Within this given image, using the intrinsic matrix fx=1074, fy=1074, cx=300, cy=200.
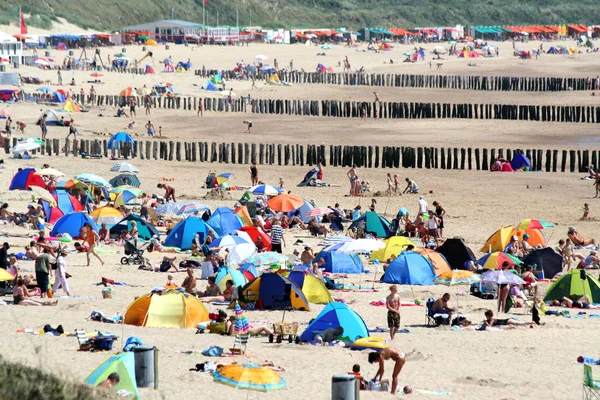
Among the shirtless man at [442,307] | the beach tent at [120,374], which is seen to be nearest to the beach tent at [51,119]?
the shirtless man at [442,307]

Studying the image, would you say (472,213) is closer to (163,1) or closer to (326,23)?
(163,1)

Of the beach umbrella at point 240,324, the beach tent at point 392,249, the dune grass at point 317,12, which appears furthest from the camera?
the dune grass at point 317,12

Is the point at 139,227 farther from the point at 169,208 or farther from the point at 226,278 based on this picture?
the point at 226,278

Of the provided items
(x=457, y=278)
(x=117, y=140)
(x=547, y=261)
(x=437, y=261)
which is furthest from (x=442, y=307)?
(x=117, y=140)

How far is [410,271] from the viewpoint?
21.5 metres

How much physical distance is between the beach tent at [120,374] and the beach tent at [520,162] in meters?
27.9

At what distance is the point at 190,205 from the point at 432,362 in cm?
1295

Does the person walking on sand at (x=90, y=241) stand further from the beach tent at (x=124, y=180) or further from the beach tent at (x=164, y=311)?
the beach tent at (x=124, y=180)

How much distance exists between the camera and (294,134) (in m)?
48.9

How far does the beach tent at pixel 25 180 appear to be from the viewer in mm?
30625

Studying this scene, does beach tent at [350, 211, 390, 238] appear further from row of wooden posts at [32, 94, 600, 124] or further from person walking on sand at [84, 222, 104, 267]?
row of wooden posts at [32, 94, 600, 124]

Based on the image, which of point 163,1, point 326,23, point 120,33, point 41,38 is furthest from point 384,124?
point 326,23

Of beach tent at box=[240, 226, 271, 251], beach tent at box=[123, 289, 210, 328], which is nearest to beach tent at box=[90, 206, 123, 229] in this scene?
beach tent at box=[240, 226, 271, 251]

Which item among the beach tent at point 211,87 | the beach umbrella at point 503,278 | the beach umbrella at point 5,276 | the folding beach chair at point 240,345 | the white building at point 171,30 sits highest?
the white building at point 171,30
